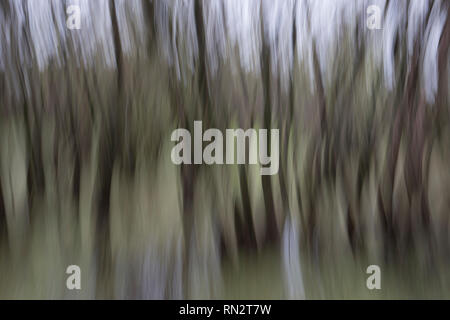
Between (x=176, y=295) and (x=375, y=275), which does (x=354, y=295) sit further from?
(x=176, y=295)

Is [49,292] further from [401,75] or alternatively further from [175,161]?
[401,75]

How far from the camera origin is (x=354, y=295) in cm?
61

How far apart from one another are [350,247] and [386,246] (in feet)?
0.15

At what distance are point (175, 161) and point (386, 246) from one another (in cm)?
28

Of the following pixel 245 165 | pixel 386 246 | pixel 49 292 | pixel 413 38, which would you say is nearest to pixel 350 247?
pixel 386 246

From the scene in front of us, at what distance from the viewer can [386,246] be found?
62 cm

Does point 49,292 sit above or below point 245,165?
below

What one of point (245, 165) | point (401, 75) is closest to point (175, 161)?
point (245, 165)

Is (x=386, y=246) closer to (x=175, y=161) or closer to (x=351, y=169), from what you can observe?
(x=351, y=169)

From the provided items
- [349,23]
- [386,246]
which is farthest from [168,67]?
[386,246]
